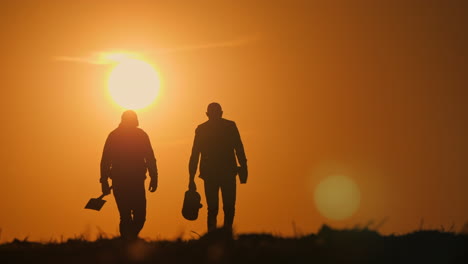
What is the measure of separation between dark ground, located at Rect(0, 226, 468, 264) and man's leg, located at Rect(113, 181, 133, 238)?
3230 millimetres

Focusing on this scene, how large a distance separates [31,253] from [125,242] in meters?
1.42

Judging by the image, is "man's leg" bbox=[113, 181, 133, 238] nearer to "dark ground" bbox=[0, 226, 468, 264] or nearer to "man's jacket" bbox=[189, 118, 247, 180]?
"man's jacket" bbox=[189, 118, 247, 180]

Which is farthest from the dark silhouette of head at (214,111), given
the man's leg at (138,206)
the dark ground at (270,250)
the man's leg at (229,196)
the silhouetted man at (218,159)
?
the dark ground at (270,250)

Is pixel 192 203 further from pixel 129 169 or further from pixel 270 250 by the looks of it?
pixel 270 250

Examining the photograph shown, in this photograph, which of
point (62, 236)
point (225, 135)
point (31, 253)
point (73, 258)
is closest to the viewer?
point (73, 258)

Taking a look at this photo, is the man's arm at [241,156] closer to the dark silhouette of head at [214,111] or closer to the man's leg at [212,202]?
the dark silhouette of head at [214,111]

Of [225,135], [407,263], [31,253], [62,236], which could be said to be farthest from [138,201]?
[407,263]

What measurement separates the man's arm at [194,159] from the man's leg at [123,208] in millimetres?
1315

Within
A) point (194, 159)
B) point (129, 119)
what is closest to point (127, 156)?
point (129, 119)

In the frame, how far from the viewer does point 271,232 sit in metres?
13.5

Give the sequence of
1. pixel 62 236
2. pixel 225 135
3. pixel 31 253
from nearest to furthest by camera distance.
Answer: pixel 31 253 → pixel 62 236 → pixel 225 135

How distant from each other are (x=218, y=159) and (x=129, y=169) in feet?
5.91

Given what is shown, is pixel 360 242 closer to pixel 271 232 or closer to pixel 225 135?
pixel 271 232

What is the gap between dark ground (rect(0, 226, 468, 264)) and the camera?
9.81m
